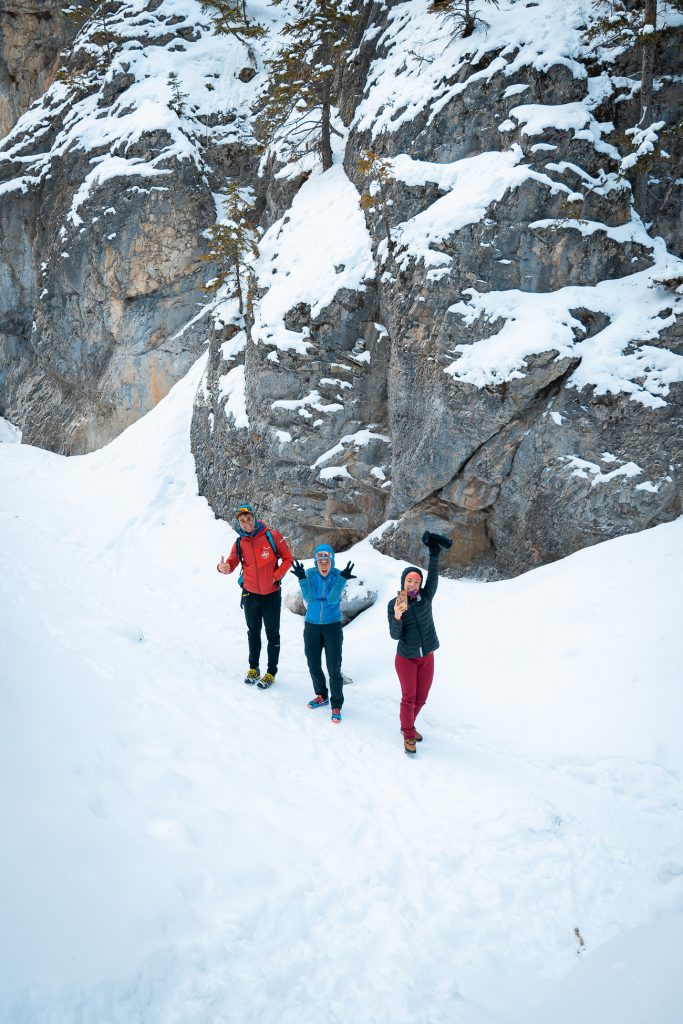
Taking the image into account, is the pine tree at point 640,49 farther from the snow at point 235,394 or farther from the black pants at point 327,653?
the black pants at point 327,653

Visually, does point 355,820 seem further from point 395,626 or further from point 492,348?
point 492,348

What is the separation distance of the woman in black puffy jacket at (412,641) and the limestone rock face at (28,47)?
30.3 meters

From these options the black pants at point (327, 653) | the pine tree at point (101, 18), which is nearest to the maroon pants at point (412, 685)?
the black pants at point (327, 653)

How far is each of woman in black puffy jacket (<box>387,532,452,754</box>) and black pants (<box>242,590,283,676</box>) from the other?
1876 millimetres

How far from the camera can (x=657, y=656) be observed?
5.97 m

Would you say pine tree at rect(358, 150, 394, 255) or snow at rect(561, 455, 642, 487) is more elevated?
pine tree at rect(358, 150, 394, 255)

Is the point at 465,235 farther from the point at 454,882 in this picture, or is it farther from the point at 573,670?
the point at 454,882

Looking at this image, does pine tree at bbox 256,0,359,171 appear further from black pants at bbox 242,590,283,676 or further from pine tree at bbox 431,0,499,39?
black pants at bbox 242,590,283,676

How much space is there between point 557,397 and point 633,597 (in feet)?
12.0

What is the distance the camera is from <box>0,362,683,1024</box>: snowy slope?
2691 millimetres

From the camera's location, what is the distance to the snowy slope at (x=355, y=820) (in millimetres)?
2691

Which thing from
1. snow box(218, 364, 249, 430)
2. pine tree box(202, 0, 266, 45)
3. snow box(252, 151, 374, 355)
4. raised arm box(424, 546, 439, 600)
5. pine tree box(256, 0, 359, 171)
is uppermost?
pine tree box(202, 0, 266, 45)

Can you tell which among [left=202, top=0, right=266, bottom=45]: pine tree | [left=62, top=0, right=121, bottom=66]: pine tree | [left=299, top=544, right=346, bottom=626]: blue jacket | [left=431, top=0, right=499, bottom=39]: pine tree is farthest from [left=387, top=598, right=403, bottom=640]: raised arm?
[left=62, top=0, right=121, bottom=66]: pine tree

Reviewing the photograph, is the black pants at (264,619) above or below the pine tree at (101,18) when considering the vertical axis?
below
